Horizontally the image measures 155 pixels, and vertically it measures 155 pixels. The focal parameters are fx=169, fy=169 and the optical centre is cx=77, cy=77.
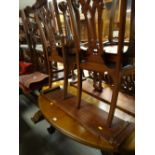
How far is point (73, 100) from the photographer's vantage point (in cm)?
146

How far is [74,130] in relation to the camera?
43.0 inches

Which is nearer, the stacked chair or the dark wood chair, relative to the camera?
the stacked chair

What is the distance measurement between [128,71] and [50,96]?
2.73 feet

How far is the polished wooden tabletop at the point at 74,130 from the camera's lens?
3.09 feet

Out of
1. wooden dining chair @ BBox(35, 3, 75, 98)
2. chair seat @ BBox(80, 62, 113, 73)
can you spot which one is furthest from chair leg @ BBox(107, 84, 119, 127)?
wooden dining chair @ BBox(35, 3, 75, 98)

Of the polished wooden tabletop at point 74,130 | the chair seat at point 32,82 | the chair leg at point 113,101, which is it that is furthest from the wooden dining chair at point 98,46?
the chair seat at point 32,82

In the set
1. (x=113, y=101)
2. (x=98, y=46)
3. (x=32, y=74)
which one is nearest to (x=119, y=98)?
(x=113, y=101)

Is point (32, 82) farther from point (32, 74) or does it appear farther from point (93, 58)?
point (93, 58)

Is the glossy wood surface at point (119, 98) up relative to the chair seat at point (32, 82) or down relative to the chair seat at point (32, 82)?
down

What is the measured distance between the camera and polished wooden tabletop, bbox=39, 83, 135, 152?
0.94 m

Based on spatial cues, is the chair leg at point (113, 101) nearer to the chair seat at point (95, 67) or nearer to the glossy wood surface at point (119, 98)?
the chair seat at point (95, 67)

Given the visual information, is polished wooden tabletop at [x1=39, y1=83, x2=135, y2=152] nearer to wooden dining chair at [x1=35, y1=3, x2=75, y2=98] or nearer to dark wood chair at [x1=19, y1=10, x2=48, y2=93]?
wooden dining chair at [x1=35, y1=3, x2=75, y2=98]
